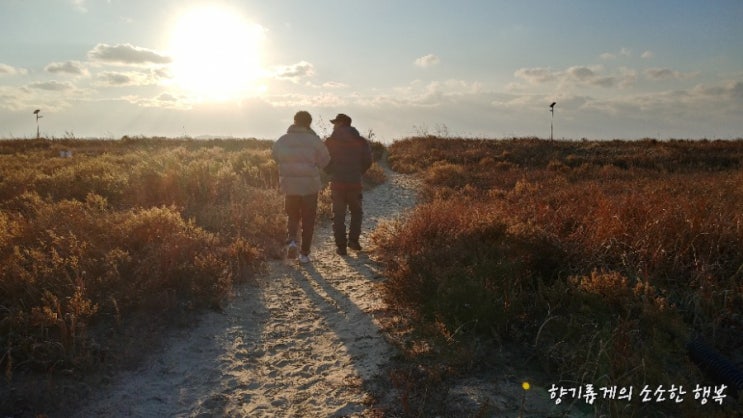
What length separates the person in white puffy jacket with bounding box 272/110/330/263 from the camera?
7.79m

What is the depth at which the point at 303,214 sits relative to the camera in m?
8.16

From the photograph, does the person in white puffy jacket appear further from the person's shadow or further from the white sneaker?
the person's shadow

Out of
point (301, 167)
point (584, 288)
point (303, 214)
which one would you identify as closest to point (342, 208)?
point (303, 214)

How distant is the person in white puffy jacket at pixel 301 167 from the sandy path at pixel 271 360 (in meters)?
1.33

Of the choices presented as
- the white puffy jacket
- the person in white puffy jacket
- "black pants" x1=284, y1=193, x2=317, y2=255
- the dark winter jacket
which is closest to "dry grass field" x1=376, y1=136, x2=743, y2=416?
the dark winter jacket

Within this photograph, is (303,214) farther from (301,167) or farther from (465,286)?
(465,286)

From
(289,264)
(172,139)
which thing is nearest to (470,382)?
(289,264)

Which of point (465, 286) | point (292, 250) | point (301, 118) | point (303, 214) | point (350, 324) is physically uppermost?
point (301, 118)

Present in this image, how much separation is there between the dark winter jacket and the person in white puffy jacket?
1.50 ft

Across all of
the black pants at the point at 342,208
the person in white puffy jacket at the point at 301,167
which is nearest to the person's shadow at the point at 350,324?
the person in white puffy jacket at the point at 301,167

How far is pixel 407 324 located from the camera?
5.10m

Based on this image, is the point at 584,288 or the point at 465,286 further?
the point at 465,286

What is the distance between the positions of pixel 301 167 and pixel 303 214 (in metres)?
0.87

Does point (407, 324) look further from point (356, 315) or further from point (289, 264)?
point (289, 264)
